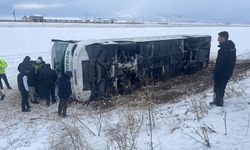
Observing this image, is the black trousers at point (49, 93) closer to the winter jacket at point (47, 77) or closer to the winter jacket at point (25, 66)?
the winter jacket at point (47, 77)

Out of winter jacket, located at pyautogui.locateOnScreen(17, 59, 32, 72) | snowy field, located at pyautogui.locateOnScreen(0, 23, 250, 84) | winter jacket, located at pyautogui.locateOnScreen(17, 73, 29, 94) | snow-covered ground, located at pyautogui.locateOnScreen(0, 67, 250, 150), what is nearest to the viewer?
snow-covered ground, located at pyautogui.locateOnScreen(0, 67, 250, 150)

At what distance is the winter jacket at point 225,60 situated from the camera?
8617 mm

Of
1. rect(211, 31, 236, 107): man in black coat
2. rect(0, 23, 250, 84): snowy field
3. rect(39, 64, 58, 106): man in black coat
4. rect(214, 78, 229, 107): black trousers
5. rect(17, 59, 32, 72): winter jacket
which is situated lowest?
rect(0, 23, 250, 84): snowy field

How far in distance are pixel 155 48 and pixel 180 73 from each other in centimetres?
265

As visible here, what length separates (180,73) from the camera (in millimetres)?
17422

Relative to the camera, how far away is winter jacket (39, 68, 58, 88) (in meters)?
12.6

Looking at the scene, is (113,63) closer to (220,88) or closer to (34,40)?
(220,88)

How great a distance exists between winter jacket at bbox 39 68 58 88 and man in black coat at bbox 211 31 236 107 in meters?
5.89

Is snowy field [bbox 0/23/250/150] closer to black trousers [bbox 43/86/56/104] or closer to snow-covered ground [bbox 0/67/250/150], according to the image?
snow-covered ground [bbox 0/67/250/150]

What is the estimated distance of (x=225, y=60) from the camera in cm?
864

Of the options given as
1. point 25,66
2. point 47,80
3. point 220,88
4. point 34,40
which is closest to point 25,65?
point 25,66

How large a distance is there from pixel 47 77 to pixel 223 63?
6233mm

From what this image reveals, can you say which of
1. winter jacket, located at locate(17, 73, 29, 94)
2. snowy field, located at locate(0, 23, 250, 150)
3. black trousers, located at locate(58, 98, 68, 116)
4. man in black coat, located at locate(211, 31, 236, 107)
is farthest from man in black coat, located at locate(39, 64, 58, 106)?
man in black coat, located at locate(211, 31, 236, 107)

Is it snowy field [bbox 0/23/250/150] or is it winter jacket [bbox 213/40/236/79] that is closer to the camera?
snowy field [bbox 0/23/250/150]
